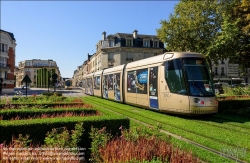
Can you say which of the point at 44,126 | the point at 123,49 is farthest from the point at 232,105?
the point at 123,49

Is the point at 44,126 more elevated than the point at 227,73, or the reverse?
the point at 227,73

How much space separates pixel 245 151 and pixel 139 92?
9803 millimetres

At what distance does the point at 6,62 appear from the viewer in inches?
1905

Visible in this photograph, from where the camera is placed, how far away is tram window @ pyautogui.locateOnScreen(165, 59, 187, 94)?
1126cm

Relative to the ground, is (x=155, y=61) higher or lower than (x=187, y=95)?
higher

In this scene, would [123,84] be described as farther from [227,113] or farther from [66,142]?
[66,142]

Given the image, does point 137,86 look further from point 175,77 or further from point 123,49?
point 123,49

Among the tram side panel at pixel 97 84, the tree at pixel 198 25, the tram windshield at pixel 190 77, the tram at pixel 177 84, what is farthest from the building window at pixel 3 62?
the tram windshield at pixel 190 77

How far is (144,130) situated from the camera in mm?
5660

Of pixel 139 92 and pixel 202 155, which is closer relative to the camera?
pixel 202 155

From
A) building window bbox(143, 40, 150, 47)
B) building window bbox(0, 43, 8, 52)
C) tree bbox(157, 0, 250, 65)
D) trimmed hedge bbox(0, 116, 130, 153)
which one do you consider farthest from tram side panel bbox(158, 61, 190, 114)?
building window bbox(0, 43, 8, 52)

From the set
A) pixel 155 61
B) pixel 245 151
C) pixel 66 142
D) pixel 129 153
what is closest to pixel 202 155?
pixel 245 151

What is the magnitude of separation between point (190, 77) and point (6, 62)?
1890 inches

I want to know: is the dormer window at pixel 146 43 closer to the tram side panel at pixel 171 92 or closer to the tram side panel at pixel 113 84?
the tram side panel at pixel 113 84
